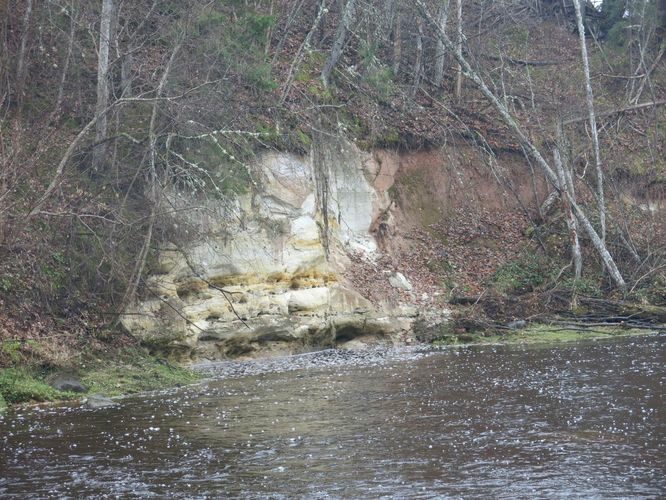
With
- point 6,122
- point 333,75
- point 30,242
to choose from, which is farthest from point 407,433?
point 333,75

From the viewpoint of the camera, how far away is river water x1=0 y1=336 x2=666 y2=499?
29.6 ft

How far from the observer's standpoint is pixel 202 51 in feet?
76.5

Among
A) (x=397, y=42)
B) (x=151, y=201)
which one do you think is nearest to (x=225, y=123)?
(x=151, y=201)

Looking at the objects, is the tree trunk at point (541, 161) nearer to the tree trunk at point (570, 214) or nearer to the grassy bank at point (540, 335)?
the tree trunk at point (570, 214)

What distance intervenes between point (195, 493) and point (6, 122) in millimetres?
14577

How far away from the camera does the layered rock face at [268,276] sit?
21.0m

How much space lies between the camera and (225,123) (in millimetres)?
22625

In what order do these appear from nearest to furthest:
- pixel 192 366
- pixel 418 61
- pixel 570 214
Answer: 1. pixel 192 366
2. pixel 570 214
3. pixel 418 61

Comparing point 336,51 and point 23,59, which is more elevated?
point 336,51

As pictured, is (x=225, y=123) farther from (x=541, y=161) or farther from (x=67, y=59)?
(x=541, y=161)

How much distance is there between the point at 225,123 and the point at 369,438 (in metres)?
13.1

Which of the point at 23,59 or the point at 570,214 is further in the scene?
the point at 570,214

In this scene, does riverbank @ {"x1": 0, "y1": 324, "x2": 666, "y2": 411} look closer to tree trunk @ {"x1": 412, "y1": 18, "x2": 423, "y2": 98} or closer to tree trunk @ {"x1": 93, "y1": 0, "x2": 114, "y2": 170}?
tree trunk @ {"x1": 93, "y1": 0, "x2": 114, "y2": 170}

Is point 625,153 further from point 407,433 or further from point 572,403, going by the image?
point 407,433
